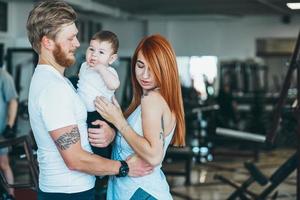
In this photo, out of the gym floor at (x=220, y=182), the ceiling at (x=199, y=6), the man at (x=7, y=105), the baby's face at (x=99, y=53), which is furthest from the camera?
the ceiling at (x=199, y=6)

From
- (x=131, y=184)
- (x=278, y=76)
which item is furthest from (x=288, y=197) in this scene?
(x=278, y=76)

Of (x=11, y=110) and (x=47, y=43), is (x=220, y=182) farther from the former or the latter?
(x=47, y=43)

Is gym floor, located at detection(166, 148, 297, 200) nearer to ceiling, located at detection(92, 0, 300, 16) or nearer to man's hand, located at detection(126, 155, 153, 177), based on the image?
ceiling, located at detection(92, 0, 300, 16)

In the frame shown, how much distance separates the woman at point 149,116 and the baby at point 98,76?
0.05 m

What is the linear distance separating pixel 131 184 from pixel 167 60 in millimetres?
528

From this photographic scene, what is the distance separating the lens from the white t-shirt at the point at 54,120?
2301 mm

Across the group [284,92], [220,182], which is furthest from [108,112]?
[220,182]

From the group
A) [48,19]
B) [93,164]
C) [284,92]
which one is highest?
[48,19]

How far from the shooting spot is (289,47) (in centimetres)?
1509

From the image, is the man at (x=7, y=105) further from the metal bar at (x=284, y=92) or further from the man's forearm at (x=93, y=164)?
the man's forearm at (x=93, y=164)

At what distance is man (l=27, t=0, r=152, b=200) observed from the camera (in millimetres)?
2301

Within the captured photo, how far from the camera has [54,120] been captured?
Result: 2.29 meters

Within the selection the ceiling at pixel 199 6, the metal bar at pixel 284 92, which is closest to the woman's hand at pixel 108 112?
the metal bar at pixel 284 92

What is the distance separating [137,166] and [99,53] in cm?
53
